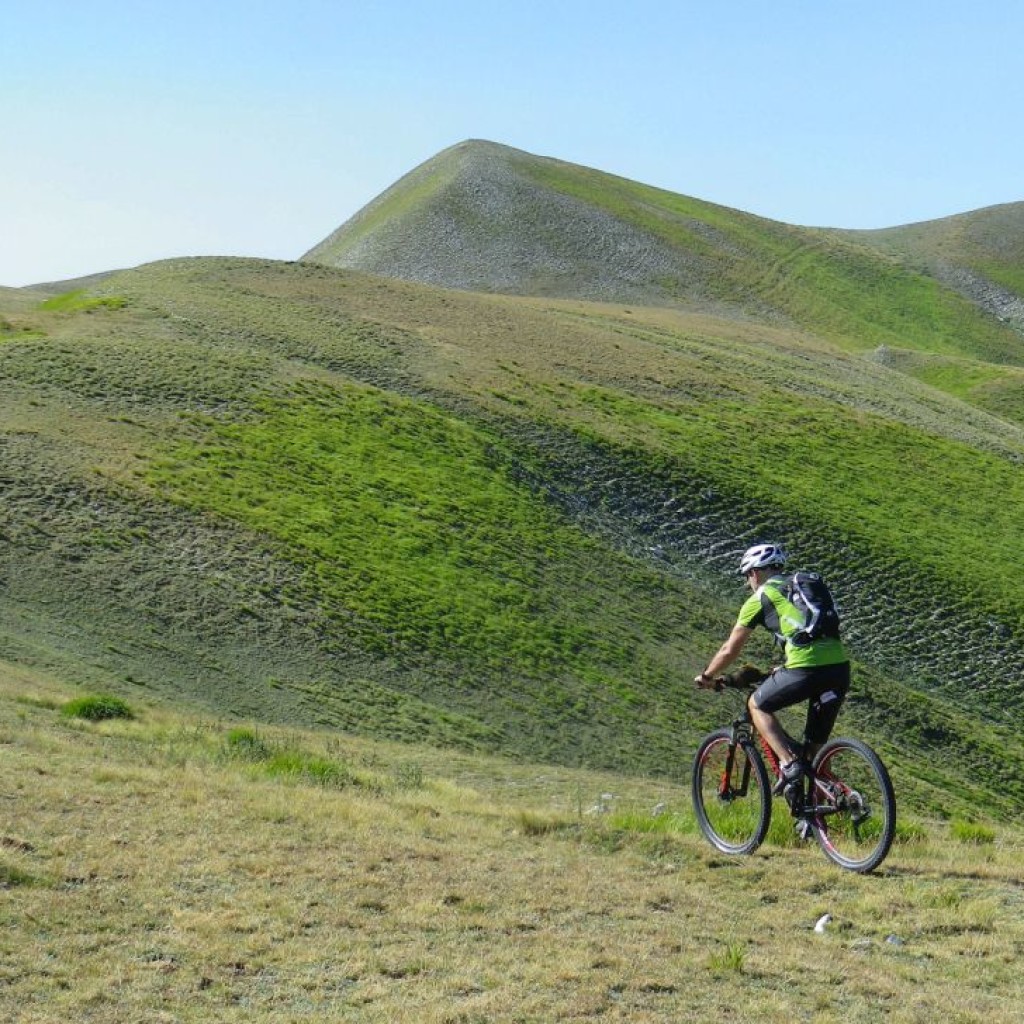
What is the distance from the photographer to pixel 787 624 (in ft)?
35.8

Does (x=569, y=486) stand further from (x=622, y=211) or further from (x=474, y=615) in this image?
(x=622, y=211)

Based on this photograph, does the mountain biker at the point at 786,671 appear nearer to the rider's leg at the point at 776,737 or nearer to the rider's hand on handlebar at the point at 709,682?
the rider's leg at the point at 776,737

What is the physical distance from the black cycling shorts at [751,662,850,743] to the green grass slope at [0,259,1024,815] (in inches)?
683

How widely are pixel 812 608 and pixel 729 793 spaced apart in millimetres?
2337

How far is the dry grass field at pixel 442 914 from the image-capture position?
7562 millimetres

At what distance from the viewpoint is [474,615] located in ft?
125

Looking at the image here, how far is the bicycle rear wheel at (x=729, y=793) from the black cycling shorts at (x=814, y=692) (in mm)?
672

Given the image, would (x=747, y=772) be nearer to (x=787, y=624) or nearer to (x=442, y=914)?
(x=787, y=624)

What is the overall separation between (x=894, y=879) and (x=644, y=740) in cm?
2170

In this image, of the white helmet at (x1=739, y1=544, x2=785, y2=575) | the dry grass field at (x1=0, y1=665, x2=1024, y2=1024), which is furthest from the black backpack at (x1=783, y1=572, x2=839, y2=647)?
the dry grass field at (x1=0, y1=665, x2=1024, y2=1024)

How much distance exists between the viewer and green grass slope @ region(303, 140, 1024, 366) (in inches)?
5576

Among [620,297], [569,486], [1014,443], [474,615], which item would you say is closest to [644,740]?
[474,615]

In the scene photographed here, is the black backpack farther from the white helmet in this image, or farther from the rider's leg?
the rider's leg

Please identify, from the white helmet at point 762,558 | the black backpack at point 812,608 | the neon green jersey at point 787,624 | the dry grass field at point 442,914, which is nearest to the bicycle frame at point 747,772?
the dry grass field at point 442,914
